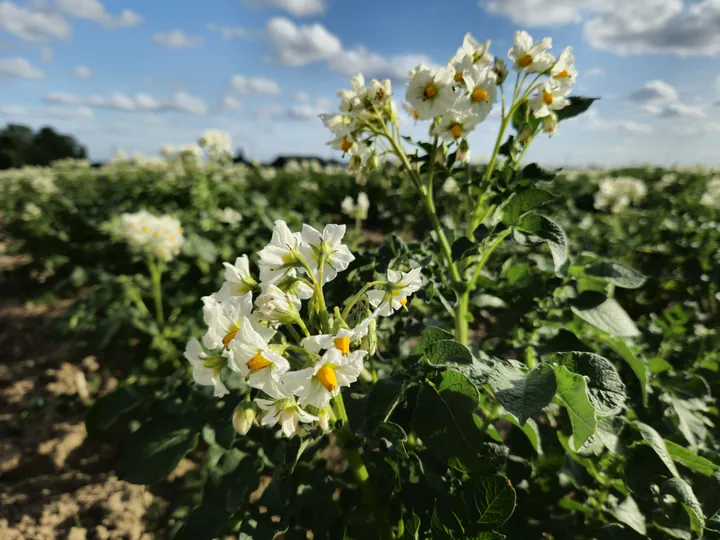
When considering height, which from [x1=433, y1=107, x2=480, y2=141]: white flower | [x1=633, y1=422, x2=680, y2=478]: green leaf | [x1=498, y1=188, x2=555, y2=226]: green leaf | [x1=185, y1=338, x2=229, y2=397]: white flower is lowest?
[x1=633, y1=422, x2=680, y2=478]: green leaf

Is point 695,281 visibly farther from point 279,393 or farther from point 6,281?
point 6,281

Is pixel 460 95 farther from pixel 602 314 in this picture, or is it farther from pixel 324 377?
pixel 324 377

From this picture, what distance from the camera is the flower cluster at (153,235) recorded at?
2939mm

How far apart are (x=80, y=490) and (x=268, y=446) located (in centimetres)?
137

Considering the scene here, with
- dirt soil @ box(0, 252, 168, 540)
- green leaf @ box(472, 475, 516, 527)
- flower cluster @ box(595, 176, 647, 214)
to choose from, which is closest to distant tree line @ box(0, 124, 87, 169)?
dirt soil @ box(0, 252, 168, 540)

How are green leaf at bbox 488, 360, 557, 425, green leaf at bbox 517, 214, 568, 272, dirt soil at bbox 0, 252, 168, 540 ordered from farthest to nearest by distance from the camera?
dirt soil at bbox 0, 252, 168, 540, green leaf at bbox 517, 214, 568, 272, green leaf at bbox 488, 360, 557, 425

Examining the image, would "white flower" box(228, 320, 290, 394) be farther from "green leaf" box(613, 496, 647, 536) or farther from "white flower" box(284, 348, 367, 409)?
"green leaf" box(613, 496, 647, 536)

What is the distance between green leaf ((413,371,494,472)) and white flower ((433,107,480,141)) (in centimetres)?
75

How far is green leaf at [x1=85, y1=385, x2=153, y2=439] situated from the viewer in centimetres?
140

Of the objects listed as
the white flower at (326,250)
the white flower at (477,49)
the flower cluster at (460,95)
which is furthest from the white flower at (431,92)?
the white flower at (326,250)

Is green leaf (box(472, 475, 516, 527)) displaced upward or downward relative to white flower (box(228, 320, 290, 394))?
downward

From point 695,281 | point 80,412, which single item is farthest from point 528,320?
point 80,412

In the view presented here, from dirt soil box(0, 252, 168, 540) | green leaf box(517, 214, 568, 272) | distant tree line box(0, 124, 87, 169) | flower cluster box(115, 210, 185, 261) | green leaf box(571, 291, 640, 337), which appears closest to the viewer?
green leaf box(517, 214, 568, 272)

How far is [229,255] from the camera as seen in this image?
3178 mm
